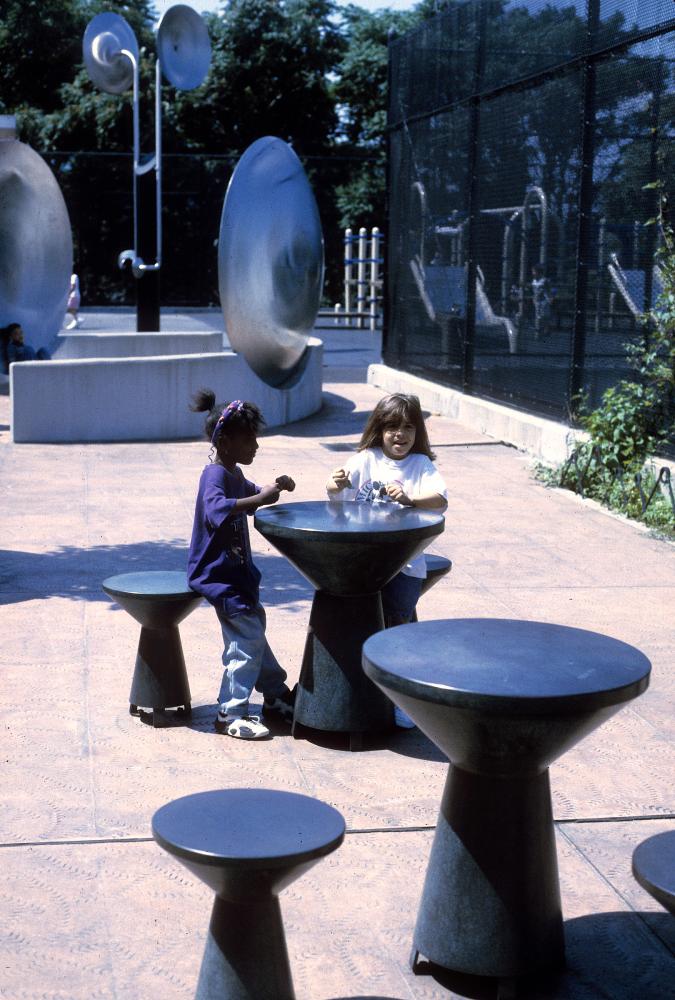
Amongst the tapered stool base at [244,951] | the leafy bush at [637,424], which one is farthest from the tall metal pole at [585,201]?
the tapered stool base at [244,951]

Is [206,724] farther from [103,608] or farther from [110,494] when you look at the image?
[110,494]

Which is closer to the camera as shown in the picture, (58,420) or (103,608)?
(103,608)

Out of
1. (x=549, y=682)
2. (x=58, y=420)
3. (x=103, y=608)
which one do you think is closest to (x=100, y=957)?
(x=549, y=682)

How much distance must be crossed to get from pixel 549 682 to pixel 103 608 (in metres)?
4.04

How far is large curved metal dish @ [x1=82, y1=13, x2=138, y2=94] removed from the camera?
57.9 ft

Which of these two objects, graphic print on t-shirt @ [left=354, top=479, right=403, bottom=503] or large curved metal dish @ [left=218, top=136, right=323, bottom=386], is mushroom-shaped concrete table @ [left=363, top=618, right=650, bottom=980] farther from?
large curved metal dish @ [left=218, top=136, right=323, bottom=386]

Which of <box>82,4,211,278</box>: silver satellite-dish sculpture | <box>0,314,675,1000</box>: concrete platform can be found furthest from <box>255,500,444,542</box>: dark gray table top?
<box>82,4,211,278</box>: silver satellite-dish sculpture

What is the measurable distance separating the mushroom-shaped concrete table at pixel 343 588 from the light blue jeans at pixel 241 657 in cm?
18

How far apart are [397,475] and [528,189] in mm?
8083

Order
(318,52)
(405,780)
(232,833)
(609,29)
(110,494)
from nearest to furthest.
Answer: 1. (232,833)
2. (405,780)
3. (110,494)
4. (609,29)
5. (318,52)

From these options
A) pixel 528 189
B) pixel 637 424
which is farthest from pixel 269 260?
pixel 637 424

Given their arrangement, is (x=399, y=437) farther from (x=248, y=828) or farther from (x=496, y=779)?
(x=248, y=828)

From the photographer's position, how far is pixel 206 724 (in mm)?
5109

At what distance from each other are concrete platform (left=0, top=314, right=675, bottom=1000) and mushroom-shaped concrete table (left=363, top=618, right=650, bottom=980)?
0.45 ft
